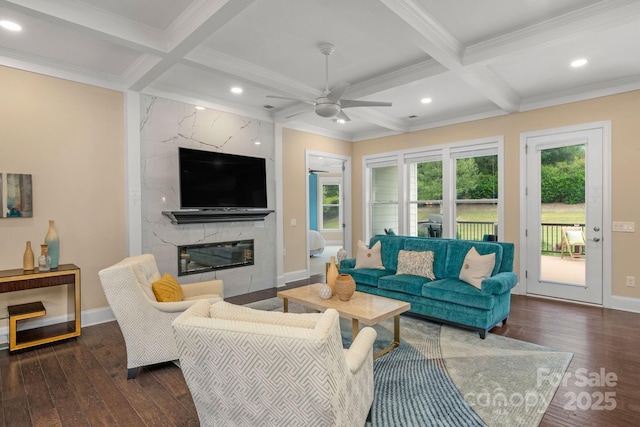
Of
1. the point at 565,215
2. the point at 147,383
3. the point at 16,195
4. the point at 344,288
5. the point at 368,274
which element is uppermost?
the point at 16,195

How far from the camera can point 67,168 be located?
149 inches

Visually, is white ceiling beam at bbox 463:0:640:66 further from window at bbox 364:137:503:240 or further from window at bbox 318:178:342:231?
window at bbox 318:178:342:231

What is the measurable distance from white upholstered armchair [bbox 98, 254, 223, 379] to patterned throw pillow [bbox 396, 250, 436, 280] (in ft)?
8.70

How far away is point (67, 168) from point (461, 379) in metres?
4.47

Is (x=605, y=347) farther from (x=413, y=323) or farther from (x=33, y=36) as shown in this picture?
(x=33, y=36)

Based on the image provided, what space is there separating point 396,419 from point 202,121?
14.3ft

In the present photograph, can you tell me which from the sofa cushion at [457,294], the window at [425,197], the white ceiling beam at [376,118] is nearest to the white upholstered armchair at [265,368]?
the sofa cushion at [457,294]

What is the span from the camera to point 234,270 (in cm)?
522

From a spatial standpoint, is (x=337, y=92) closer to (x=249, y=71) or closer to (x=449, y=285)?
(x=249, y=71)

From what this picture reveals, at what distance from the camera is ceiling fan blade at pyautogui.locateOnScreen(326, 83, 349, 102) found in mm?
3153

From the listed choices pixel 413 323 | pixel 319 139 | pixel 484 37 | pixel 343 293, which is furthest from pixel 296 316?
pixel 319 139

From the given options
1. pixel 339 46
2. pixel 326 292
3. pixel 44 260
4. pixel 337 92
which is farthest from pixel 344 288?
pixel 44 260

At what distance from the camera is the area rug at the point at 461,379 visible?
217cm

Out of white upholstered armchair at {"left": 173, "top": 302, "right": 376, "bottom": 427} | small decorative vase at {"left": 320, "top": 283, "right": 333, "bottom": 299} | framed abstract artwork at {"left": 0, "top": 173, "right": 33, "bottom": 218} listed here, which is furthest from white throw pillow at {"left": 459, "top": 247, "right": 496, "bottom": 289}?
framed abstract artwork at {"left": 0, "top": 173, "right": 33, "bottom": 218}
